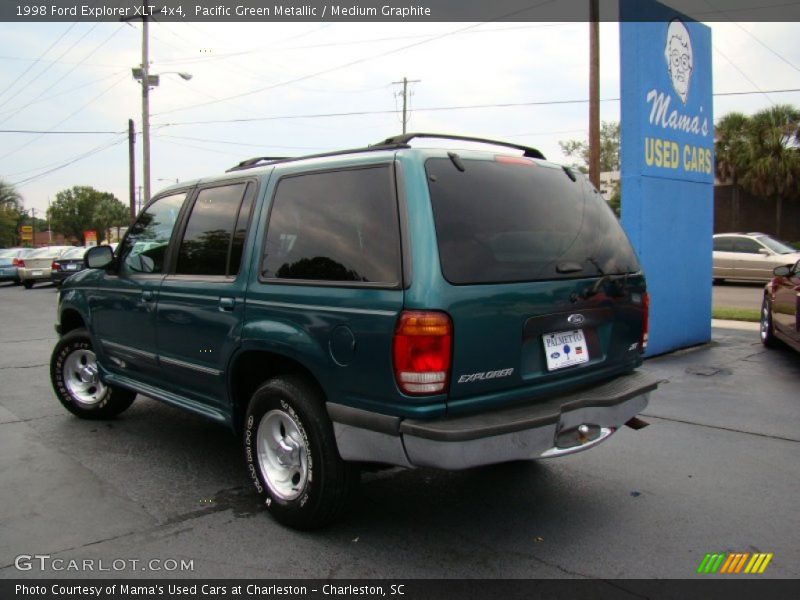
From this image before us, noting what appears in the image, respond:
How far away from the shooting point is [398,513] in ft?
12.5

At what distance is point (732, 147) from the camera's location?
32781mm

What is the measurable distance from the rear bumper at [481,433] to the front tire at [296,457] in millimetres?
143

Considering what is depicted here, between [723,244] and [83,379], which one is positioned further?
[723,244]

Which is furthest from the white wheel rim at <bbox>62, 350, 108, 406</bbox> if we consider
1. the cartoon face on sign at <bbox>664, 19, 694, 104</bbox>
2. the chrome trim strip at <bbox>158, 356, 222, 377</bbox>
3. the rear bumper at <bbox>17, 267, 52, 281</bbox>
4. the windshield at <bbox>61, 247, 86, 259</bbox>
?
the rear bumper at <bbox>17, 267, 52, 281</bbox>

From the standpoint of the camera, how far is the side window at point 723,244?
61.1ft

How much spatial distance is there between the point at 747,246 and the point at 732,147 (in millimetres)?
17170

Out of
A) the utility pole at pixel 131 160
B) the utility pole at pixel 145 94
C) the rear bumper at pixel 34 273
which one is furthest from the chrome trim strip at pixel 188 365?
the utility pole at pixel 131 160

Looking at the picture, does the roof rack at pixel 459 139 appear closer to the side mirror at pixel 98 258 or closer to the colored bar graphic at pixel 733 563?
the colored bar graphic at pixel 733 563

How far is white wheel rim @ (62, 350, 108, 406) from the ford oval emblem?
3.99 metres

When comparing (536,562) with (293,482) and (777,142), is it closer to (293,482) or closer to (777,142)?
(293,482)

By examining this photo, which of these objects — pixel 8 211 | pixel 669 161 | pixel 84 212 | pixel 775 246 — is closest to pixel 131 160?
pixel 775 246

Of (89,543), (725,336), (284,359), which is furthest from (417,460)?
(725,336)

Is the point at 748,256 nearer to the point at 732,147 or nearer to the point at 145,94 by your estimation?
the point at 732,147

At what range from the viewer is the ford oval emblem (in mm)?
3457
